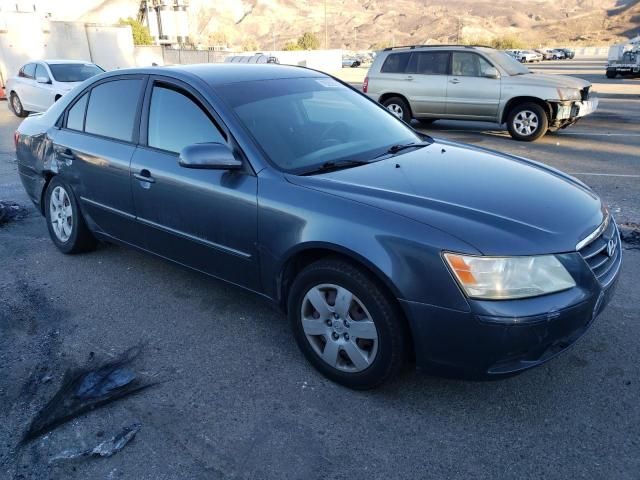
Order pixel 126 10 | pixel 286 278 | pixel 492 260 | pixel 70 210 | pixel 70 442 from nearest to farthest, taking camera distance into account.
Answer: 1. pixel 492 260
2. pixel 70 442
3. pixel 286 278
4. pixel 70 210
5. pixel 126 10

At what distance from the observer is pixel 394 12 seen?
525ft

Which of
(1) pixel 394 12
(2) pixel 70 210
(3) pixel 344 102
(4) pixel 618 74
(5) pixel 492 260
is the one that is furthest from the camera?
(1) pixel 394 12

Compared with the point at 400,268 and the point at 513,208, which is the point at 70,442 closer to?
the point at 400,268

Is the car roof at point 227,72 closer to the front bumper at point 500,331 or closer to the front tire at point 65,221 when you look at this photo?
the front tire at point 65,221

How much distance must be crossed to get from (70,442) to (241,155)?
1735 mm

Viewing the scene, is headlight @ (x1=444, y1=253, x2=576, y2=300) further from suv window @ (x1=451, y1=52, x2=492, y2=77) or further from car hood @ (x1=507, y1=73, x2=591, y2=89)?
suv window @ (x1=451, y1=52, x2=492, y2=77)

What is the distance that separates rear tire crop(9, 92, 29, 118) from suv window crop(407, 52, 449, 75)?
11246 mm

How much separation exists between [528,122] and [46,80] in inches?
429

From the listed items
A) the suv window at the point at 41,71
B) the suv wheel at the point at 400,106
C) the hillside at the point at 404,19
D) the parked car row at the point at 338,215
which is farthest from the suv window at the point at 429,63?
the hillside at the point at 404,19

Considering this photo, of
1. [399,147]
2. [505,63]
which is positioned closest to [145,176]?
[399,147]

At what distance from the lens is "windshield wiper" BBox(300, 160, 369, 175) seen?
123 inches

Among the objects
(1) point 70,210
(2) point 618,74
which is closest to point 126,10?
(2) point 618,74

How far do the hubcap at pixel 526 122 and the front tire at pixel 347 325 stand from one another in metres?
8.76

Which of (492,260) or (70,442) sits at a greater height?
(492,260)
